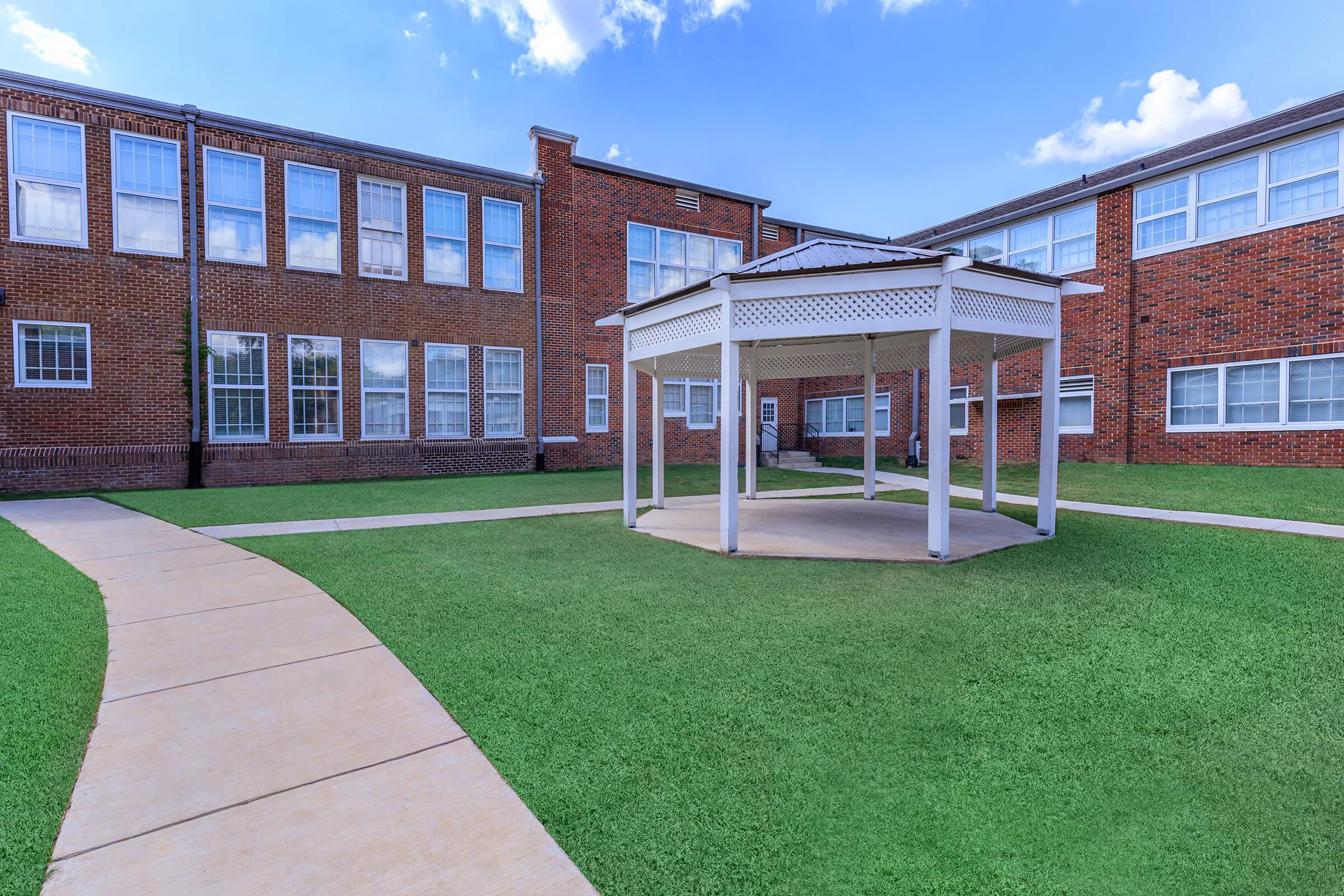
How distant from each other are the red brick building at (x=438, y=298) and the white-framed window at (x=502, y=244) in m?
0.08

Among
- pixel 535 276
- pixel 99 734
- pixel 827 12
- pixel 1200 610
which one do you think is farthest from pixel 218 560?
pixel 827 12

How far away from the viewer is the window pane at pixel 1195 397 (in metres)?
13.8

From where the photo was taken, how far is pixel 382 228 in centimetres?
1496

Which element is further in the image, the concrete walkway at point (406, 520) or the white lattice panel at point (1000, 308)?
the concrete walkway at point (406, 520)

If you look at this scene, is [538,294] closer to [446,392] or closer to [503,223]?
[503,223]

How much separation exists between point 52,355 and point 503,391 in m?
8.81

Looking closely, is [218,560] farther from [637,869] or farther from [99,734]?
[637,869]

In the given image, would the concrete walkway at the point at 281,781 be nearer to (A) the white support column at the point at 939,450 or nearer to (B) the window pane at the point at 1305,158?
(A) the white support column at the point at 939,450

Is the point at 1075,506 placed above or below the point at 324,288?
below

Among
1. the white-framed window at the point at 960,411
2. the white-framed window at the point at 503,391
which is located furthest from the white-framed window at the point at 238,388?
the white-framed window at the point at 960,411

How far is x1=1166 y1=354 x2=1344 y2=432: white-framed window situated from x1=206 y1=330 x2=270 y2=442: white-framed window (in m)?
20.8

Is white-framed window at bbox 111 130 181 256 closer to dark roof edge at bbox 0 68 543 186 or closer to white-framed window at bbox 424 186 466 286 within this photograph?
dark roof edge at bbox 0 68 543 186

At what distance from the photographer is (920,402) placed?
19.7 metres

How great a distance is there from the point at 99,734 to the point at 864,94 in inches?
938
